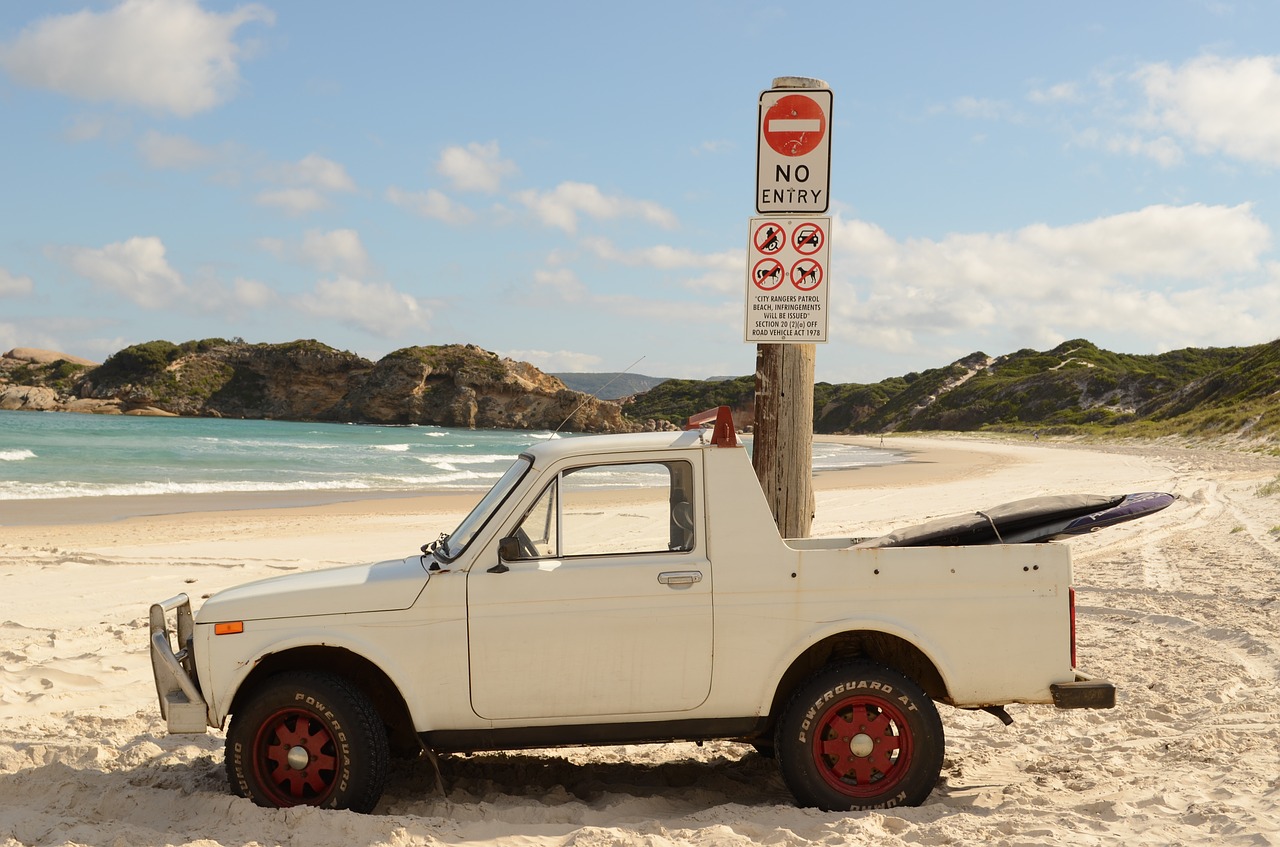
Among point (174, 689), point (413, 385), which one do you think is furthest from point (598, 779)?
point (413, 385)

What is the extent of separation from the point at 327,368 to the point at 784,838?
108919 millimetres

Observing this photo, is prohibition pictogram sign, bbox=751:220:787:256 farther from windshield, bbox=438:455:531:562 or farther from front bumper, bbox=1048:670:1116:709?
front bumper, bbox=1048:670:1116:709

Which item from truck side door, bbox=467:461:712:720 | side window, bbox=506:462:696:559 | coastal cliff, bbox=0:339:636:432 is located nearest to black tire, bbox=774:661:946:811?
truck side door, bbox=467:461:712:720

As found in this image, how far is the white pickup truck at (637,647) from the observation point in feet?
A: 14.6

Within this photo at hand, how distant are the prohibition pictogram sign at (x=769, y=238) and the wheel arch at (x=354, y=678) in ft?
→ 9.56

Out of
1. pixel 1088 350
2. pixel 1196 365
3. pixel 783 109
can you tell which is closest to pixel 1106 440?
pixel 1196 365

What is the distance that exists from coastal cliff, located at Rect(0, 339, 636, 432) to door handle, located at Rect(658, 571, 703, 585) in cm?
9331

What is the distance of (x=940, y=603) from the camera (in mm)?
4547

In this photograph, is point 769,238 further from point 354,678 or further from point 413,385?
point 413,385

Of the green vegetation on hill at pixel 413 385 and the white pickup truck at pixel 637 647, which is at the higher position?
the green vegetation on hill at pixel 413 385

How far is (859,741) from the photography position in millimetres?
4523

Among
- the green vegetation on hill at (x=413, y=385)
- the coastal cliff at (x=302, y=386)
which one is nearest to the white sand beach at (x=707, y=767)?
the green vegetation on hill at (x=413, y=385)

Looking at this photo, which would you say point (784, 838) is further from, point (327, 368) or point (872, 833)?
point (327, 368)

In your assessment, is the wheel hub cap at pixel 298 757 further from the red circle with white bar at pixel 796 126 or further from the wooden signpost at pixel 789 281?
the red circle with white bar at pixel 796 126
